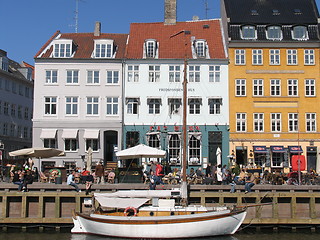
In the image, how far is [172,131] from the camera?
42.0m

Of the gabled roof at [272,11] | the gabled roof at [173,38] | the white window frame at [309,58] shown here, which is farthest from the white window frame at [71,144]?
the white window frame at [309,58]

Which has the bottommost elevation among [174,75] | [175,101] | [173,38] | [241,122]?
[241,122]

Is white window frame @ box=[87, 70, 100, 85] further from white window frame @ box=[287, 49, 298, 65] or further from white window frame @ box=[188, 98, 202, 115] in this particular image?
white window frame @ box=[287, 49, 298, 65]

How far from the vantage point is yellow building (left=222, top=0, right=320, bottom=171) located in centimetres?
4175

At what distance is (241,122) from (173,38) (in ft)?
35.5

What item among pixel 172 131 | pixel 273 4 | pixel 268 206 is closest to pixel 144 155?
pixel 268 206

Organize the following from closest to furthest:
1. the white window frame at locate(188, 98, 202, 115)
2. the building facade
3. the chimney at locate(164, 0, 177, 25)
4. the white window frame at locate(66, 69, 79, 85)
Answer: the white window frame at locate(188, 98, 202, 115) < the white window frame at locate(66, 69, 79, 85) < the chimney at locate(164, 0, 177, 25) < the building facade

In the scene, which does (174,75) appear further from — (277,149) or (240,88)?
(277,149)

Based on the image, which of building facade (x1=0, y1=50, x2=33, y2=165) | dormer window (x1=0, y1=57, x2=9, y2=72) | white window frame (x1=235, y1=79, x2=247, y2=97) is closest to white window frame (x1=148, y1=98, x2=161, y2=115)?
white window frame (x1=235, y1=79, x2=247, y2=97)

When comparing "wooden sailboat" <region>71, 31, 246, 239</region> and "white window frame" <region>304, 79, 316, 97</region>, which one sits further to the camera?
"white window frame" <region>304, 79, 316, 97</region>

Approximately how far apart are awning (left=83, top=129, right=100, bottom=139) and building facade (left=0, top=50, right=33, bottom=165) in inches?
607

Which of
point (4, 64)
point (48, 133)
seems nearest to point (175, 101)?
point (48, 133)

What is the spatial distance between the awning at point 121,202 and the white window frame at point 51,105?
65.1ft

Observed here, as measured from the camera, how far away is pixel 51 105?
4250 centimetres
